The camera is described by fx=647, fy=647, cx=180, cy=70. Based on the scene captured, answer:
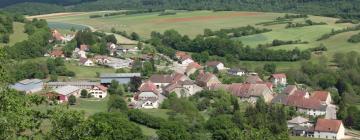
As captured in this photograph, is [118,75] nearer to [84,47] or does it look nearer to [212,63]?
[212,63]

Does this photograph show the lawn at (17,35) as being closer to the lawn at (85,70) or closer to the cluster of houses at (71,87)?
the lawn at (85,70)

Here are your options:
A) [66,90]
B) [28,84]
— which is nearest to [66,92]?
[66,90]

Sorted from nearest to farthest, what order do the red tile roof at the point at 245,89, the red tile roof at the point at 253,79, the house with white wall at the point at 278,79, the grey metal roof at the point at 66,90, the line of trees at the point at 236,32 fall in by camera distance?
the grey metal roof at the point at 66,90 < the red tile roof at the point at 245,89 < the red tile roof at the point at 253,79 < the house with white wall at the point at 278,79 < the line of trees at the point at 236,32

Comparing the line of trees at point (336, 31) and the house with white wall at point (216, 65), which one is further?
the line of trees at point (336, 31)

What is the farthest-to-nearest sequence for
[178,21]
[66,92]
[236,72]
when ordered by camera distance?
1. [178,21]
2. [236,72]
3. [66,92]

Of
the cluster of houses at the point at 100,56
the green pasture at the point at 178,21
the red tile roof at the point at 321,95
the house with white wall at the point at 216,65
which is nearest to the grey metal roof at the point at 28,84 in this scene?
Answer: the cluster of houses at the point at 100,56

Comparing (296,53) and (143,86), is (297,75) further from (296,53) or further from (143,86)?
(143,86)

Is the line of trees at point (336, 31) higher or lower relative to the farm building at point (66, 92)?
lower
